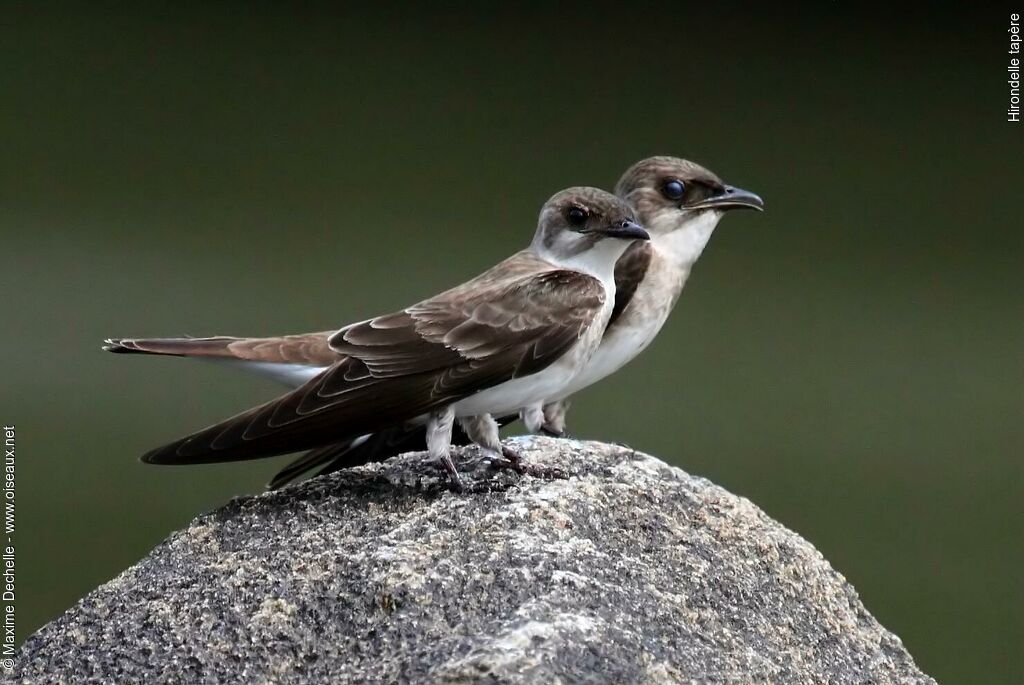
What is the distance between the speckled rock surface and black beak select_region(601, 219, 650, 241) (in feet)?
1.91

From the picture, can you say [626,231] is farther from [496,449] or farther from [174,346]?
[174,346]

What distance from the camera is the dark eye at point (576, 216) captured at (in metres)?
3.69

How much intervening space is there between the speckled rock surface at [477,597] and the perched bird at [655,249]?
1.04 m

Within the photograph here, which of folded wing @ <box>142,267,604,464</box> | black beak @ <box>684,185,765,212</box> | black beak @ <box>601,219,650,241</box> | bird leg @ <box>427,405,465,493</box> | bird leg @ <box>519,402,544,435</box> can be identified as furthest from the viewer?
black beak @ <box>684,185,765,212</box>

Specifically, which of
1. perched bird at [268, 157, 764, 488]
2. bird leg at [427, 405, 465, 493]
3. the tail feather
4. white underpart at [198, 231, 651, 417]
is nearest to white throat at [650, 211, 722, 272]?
perched bird at [268, 157, 764, 488]

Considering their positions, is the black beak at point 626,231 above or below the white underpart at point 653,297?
above

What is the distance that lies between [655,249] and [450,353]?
4.73 ft

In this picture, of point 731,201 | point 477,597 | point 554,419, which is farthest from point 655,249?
point 477,597

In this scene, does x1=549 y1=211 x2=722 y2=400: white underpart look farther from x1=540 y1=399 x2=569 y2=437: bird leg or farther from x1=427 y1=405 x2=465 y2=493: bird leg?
x1=427 y1=405 x2=465 y2=493: bird leg

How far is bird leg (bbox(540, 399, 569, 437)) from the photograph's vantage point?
4.86 m

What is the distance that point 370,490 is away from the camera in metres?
3.36

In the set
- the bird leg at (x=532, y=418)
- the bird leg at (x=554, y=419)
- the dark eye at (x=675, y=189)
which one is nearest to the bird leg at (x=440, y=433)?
the bird leg at (x=532, y=418)

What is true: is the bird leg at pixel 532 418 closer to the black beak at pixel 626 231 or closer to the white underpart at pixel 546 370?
the white underpart at pixel 546 370

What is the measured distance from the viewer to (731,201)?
15.2ft
